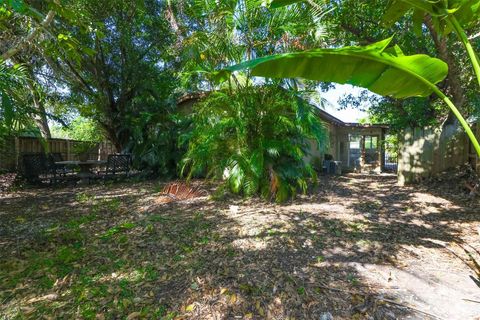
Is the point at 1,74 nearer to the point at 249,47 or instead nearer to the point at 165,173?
the point at 249,47

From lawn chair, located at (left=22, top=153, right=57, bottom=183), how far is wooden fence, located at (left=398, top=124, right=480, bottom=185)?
1124cm

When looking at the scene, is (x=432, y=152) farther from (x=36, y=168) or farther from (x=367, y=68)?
(x=36, y=168)

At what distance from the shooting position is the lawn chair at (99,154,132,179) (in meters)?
9.97

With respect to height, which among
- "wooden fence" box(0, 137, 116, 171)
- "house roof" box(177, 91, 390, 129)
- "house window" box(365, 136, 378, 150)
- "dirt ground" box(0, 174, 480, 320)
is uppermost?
"house roof" box(177, 91, 390, 129)

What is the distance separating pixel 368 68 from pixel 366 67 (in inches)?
0.7

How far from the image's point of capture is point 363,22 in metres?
9.00

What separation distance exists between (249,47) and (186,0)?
118 inches

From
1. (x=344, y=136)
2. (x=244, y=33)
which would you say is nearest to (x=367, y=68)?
(x=244, y=33)

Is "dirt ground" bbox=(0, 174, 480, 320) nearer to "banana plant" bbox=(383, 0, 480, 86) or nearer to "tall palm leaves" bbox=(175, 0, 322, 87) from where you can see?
"banana plant" bbox=(383, 0, 480, 86)

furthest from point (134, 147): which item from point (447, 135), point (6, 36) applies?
point (447, 135)

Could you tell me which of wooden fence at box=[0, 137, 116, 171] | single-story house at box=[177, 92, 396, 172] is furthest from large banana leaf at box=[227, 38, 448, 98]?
single-story house at box=[177, 92, 396, 172]

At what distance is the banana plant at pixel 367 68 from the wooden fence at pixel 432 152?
23.5 ft

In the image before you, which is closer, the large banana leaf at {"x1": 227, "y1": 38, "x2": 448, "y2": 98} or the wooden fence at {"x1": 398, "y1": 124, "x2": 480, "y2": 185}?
the large banana leaf at {"x1": 227, "y1": 38, "x2": 448, "y2": 98}

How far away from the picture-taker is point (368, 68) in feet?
7.06
